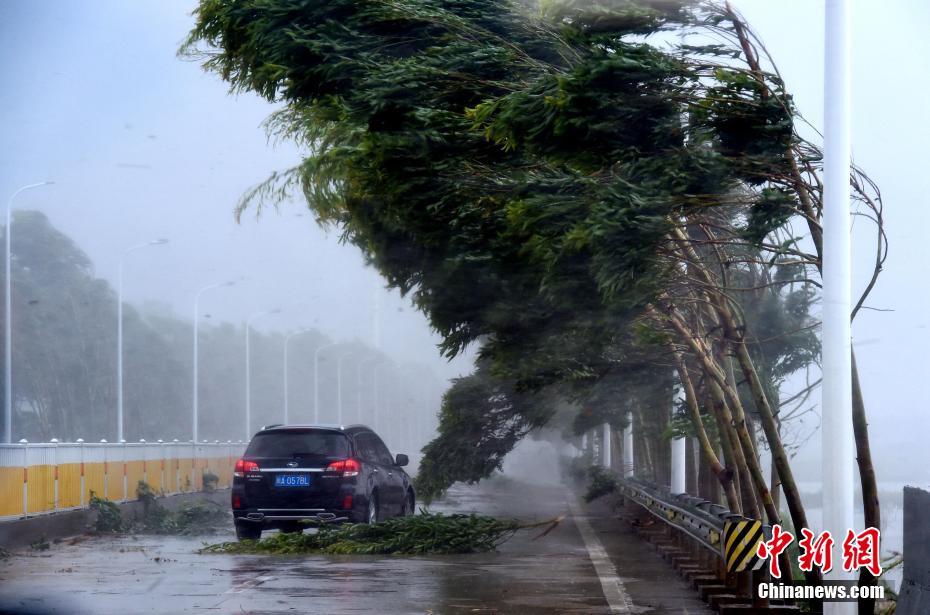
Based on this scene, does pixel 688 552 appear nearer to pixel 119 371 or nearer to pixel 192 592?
pixel 192 592

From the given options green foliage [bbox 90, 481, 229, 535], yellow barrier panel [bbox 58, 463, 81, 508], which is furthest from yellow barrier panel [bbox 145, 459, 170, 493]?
yellow barrier panel [bbox 58, 463, 81, 508]

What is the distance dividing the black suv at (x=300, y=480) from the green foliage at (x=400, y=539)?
939mm

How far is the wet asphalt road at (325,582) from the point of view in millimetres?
10562

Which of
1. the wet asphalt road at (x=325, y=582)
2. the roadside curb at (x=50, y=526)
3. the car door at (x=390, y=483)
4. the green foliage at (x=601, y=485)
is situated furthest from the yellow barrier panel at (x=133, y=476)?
the green foliage at (x=601, y=485)

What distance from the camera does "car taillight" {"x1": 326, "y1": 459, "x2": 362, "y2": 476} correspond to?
1736 centimetres

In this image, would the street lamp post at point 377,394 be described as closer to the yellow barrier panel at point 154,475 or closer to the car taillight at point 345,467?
the yellow barrier panel at point 154,475

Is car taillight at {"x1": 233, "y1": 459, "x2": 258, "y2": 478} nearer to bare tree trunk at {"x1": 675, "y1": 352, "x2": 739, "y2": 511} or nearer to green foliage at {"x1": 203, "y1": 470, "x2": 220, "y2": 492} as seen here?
bare tree trunk at {"x1": 675, "y1": 352, "x2": 739, "y2": 511}

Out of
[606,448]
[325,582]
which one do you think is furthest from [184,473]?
[325,582]

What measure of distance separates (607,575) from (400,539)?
3.33 m

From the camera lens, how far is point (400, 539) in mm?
15805

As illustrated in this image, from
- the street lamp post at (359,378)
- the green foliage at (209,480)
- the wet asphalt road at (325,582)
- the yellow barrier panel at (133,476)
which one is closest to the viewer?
the wet asphalt road at (325,582)

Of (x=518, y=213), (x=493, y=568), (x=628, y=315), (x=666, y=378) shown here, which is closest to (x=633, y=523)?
Answer: (x=666, y=378)

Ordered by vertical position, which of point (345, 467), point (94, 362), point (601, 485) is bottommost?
point (601, 485)

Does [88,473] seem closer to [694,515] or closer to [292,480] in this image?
[292,480]
